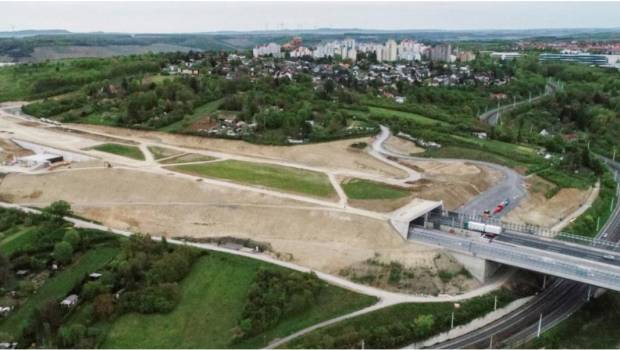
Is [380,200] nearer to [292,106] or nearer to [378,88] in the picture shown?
[292,106]

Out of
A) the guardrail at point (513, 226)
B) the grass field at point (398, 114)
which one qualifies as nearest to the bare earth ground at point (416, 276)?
the guardrail at point (513, 226)

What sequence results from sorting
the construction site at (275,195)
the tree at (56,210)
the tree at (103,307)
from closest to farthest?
the tree at (103,307), the construction site at (275,195), the tree at (56,210)

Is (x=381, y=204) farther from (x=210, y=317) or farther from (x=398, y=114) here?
(x=398, y=114)

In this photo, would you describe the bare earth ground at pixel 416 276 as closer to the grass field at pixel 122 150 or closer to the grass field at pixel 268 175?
the grass field at pixel 268 175

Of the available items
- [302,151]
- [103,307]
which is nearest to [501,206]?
[302,151]

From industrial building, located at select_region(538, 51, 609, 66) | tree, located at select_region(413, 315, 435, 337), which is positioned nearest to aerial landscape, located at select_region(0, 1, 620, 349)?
tree, located at select_region(413, 315, 435, 337)

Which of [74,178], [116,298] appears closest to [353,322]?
[116,298]
